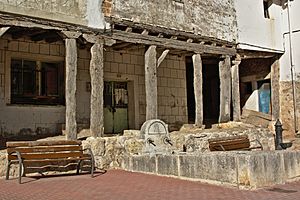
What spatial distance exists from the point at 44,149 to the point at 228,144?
5046 mm

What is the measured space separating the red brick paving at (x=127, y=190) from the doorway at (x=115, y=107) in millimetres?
6300

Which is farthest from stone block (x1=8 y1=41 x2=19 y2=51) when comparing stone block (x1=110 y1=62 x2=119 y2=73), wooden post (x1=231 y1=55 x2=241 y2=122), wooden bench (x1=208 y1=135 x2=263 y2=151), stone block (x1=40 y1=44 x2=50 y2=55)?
wooden post (x1=231 y1=55 x2=241 y2=122)

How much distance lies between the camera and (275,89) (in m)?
18.4

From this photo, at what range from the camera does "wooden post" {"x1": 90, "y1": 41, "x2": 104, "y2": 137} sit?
10922mm

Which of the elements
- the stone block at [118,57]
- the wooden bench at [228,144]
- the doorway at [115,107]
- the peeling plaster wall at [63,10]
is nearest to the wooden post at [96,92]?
the peeling plaster wall at [63,10]

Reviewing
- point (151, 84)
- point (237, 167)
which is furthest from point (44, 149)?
point (151, 84)

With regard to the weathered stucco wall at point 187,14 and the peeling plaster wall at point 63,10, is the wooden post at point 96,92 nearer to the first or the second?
the peeling plaster wall at point 63,10

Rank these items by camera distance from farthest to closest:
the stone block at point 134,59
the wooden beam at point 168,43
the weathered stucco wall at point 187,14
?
the stone block at point 134,59
the weathered stucco wall at point 187,14
the wooden beam at point 168,43

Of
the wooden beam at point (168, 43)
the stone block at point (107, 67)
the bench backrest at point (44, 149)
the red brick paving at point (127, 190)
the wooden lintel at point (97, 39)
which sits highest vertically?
the wooden beam at point (168, 43)

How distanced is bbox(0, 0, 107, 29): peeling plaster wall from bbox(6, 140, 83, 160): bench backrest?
11.3 feet

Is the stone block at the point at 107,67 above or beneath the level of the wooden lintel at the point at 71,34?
beneath

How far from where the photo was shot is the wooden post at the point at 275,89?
18234 mm

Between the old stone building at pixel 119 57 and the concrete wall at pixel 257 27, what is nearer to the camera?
the old stone building at pixel 119 57

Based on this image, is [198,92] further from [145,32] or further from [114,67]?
[114,67]
